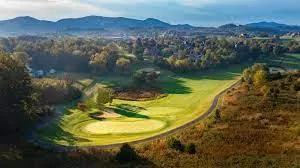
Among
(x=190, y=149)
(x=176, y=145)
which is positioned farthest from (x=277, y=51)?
(x=190, y=149)

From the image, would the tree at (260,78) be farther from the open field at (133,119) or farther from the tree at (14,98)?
the tree at (14,98)

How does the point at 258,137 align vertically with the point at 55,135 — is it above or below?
above

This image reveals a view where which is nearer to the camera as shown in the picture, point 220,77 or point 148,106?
point 148,106

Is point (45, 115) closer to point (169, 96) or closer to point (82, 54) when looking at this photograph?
point (169, 96)

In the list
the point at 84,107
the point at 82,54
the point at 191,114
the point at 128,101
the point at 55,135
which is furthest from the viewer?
the point at 82,54

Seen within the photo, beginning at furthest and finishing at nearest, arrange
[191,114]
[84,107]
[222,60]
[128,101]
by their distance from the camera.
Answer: [222,60] < [128,101] < [84,107] < [191,114]

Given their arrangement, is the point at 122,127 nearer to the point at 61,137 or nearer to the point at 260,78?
the point at 61,137

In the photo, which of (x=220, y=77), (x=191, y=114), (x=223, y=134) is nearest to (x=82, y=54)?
(x=220, y=77)

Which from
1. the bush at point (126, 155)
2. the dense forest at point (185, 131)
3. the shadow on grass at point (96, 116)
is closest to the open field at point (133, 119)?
the shadow on grass at point (96, 116)
